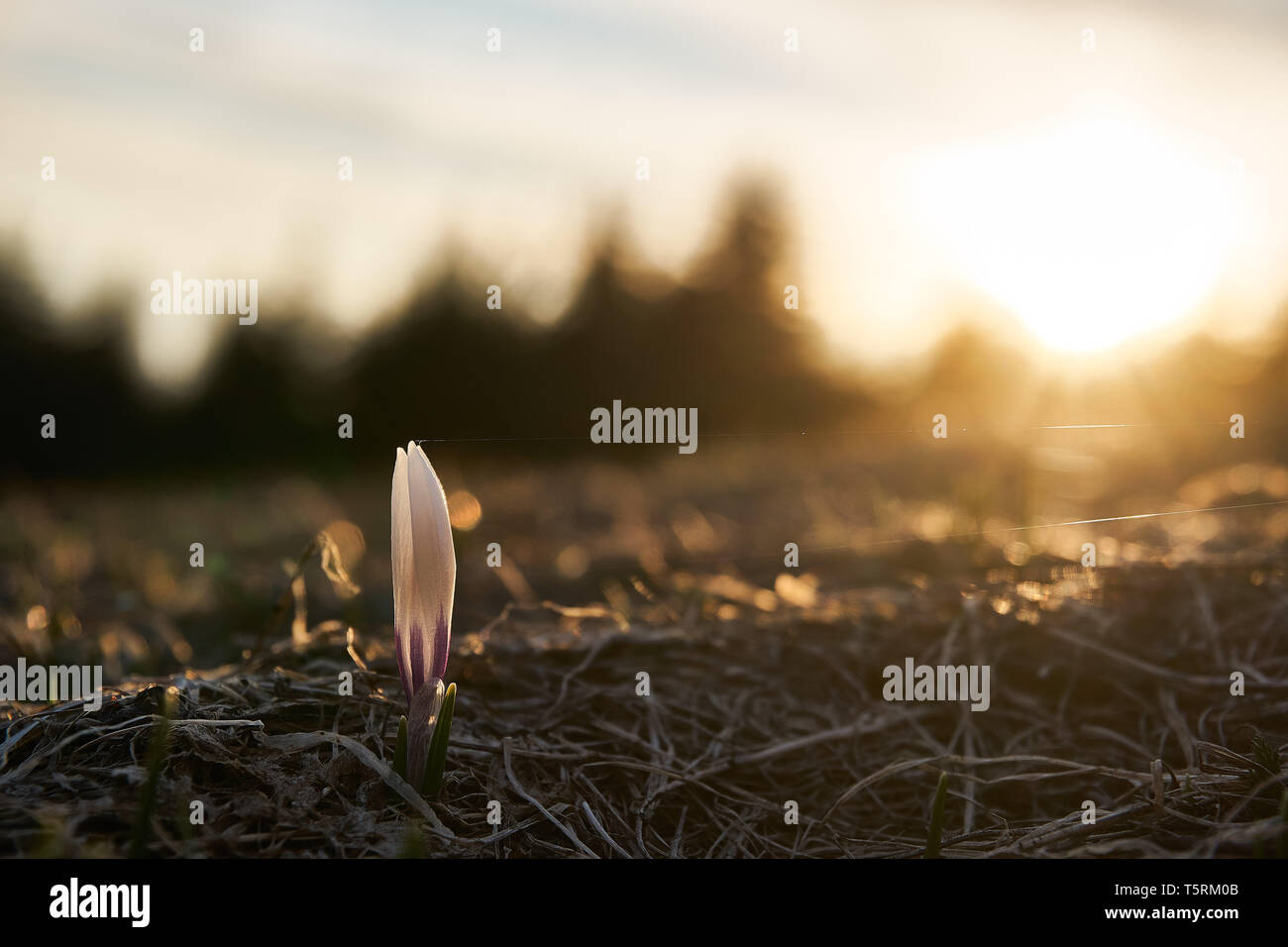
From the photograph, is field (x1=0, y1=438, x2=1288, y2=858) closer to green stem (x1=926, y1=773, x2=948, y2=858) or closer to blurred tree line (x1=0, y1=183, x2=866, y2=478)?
green stem (x1=926, y1=773, x2=948, y2=858)

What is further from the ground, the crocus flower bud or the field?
the crocus flower bud

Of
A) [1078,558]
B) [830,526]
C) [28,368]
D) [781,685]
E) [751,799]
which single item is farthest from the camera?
[28,368]

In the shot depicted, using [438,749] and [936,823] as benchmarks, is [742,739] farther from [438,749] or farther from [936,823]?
[438,749]

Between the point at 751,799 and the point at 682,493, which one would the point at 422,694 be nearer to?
the point at 751,799

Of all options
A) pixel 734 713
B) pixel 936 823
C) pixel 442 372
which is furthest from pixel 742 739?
pixel 442 372

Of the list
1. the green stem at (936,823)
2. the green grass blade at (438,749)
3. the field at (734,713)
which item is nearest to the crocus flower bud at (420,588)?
the green grass blade at (438,749)

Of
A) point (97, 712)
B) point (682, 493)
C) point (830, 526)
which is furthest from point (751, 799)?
point (682, 493)

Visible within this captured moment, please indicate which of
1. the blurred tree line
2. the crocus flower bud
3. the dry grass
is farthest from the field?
the blurred tree line
